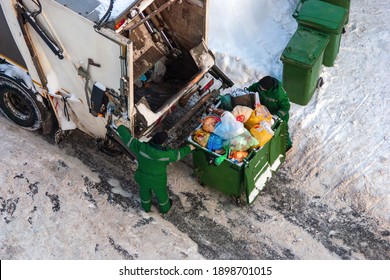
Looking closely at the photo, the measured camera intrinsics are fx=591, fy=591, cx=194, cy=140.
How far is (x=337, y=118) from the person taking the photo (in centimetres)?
756

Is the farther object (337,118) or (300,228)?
(337,118)

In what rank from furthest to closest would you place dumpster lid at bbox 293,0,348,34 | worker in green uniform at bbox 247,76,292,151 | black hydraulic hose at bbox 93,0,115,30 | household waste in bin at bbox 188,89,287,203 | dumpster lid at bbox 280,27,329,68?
dumpster lid at bbox 293,0,348,34 < dumpster lid at bbox 280,27,329,68 < worker in green uniform at bbox 247,76,292,151 < household waste in bin at bbox 188,89,287,203 < black hydraulic hose at bbox 93,0,115,30

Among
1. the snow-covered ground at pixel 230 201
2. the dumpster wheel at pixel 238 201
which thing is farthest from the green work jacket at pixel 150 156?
the dumpster wheel at pixel 238 201

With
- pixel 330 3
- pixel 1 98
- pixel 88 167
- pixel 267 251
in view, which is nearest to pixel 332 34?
pixel 330 3

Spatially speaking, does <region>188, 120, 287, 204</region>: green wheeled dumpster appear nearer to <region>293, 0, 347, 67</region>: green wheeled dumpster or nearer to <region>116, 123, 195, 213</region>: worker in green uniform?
<region>116, 123, 195, 213</region>: worker in green uniform

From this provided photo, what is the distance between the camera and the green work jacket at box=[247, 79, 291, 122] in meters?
6.66

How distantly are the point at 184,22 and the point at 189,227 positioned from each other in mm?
2315

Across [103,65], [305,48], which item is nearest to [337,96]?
[305,48]

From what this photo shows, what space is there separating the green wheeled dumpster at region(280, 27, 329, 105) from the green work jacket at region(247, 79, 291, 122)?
0.72 m

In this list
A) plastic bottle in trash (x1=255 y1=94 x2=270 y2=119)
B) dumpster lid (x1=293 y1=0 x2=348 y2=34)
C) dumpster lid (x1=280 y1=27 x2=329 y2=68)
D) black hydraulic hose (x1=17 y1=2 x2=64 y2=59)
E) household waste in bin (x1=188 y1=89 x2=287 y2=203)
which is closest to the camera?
black hydraulic hose (x1=17 y1=2 x2=64 y2=59)

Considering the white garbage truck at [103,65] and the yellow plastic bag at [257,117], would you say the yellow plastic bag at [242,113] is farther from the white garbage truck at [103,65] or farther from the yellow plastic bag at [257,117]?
the white garbage truck at [103,65]

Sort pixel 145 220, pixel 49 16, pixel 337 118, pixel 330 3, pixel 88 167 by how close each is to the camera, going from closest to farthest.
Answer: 1. pixel 49 16
2. pixel 145 220
3. pixel 88 167
4. pixel 337 118
5. pixel 330 3

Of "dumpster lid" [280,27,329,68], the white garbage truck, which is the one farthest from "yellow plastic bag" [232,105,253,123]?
"dumpster lid" [280,27,329,68]

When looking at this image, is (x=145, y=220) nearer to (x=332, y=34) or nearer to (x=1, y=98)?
(x=1, y=98)
